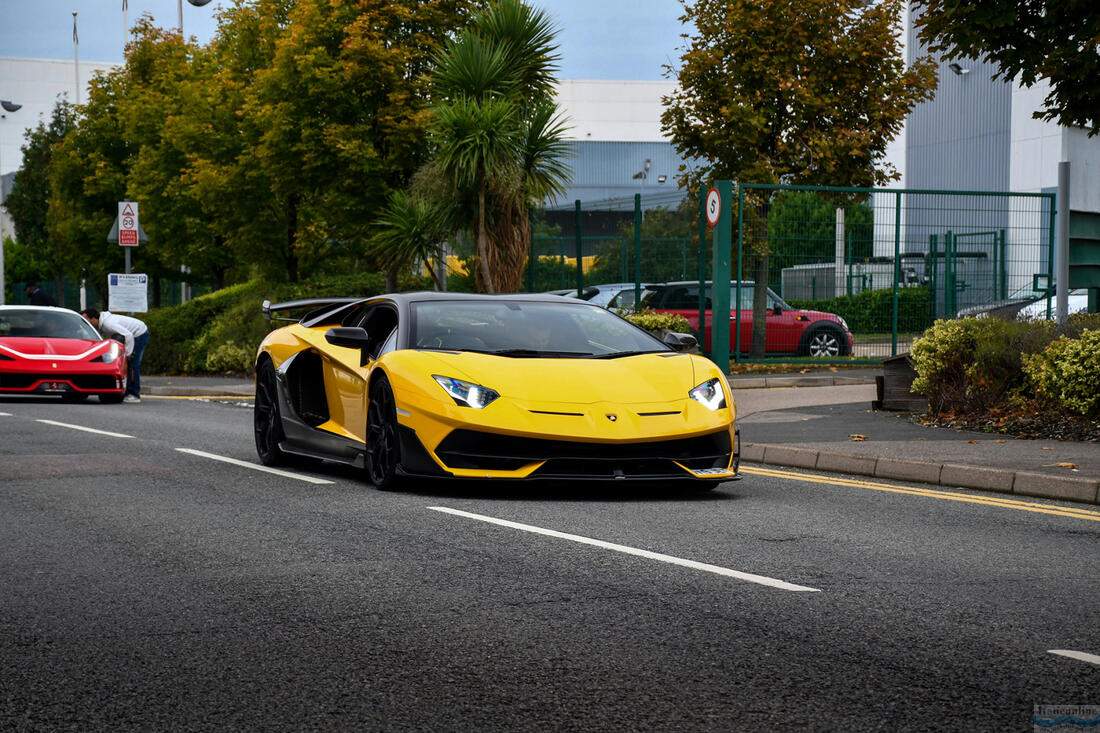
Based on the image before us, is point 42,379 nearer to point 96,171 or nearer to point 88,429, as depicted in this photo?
point 88,429

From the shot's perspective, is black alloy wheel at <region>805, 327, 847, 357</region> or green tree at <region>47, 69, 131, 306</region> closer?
black alloy wheel at <region>805, 327, 847, 357</region>

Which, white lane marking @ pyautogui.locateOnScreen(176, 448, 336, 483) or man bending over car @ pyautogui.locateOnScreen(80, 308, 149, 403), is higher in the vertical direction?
man bending over car @ pyautogui.locateOnScreen(80, 308, 149, 403)

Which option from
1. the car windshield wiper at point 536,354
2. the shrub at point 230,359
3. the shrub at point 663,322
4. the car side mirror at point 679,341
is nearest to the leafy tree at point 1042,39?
the car side mirror at point 679,341

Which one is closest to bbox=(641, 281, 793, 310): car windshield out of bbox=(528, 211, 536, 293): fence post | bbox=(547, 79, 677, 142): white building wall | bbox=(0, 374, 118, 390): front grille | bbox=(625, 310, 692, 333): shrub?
bbox=(625, 310, 692, 333): shrub

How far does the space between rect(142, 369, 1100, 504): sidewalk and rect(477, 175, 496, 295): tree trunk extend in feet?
20.8

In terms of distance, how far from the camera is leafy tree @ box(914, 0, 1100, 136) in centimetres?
1144

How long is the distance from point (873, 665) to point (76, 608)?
9.73ft

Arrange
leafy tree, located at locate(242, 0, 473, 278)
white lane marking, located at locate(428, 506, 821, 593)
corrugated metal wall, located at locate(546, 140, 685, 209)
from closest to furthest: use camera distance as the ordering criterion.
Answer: white lane marking, located at locate(428, 506, 821, 593) < leafy tree, located at locate(242, 0, 473, 278) < corrugated metal wall, located at locate(546, 140, 685, 209)

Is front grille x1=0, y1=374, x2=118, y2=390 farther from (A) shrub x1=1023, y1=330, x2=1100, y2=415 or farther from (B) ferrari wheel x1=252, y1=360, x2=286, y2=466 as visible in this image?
(A) shrub x1=1023, y1=330, x2=1100, y2=415

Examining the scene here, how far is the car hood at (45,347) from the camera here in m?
19.6

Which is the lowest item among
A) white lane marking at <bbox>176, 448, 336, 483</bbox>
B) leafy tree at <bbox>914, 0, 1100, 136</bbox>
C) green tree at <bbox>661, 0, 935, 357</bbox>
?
white lane marking at <bbox>176, 448, 336, 483</bbox>

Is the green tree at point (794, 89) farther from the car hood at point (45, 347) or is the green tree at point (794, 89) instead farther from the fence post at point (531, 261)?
the car hood at point (45, 347)

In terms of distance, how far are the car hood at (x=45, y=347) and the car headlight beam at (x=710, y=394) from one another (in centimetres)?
1302

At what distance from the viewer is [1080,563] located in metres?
6.55
